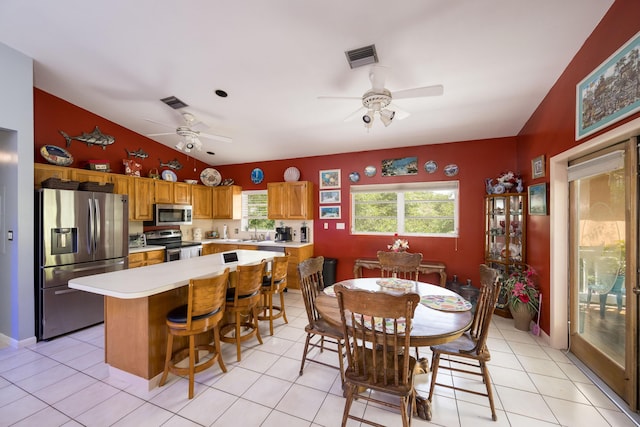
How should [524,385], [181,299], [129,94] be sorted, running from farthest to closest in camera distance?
[129,94]
[181,299]
[524,385]

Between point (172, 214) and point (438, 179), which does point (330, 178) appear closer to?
point (438, 179)

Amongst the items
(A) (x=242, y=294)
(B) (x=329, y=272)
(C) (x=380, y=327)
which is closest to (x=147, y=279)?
(A) (x=242, y=294)

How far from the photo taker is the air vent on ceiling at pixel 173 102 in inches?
135

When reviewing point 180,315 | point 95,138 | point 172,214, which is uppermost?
point 95,138

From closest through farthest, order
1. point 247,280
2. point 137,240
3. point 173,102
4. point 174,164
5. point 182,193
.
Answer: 1. point 247,280
2. point 173,102
3. point 137,240
4. point 182,193
5. point 174,164

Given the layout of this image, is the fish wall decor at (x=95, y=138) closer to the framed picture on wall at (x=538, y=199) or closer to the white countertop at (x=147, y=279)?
the white countertop at (x=147, y=279)

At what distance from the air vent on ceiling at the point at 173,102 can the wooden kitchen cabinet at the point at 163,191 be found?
167 cm

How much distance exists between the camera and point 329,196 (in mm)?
5059

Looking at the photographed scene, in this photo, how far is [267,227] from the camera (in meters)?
5.76

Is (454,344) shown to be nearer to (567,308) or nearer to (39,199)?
(567,308)

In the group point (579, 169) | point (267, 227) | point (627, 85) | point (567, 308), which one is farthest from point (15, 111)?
point (567, 308)

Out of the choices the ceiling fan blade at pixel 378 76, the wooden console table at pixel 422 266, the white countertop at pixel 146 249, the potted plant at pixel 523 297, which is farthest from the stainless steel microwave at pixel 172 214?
the potted plant at pixel 523 297

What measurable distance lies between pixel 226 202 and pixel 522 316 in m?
5.48

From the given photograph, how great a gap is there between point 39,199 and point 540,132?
19.6 feet
